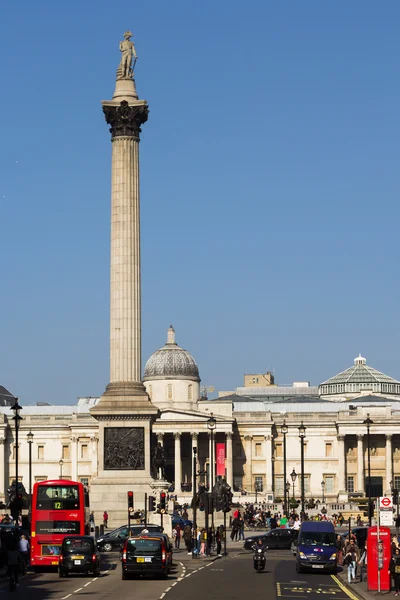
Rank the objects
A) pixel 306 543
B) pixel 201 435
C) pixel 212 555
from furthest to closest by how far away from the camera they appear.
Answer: pixel 201 435, pixel 212 555, pixel 306 543

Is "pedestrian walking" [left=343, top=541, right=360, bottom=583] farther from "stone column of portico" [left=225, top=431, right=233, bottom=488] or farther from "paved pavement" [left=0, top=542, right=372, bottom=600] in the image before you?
"stone column of portico" [left=225, top=431, right=233, bottom=488]

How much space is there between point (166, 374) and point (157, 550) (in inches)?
5272

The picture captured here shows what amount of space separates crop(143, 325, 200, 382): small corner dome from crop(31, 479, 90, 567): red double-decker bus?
414 ft

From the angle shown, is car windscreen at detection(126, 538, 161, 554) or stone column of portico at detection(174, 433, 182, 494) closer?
car windscreen at detection(126, 538, 161, 554)

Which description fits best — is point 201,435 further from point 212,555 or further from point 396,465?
point 212,555

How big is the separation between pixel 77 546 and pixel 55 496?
18.5 ft

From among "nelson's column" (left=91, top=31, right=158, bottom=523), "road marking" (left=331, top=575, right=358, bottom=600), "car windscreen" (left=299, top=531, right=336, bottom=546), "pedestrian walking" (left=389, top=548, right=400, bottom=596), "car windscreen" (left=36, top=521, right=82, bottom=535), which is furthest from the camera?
"nelson's column" (left=91, top=31, right=158, bottom=523)

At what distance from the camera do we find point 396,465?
628ft

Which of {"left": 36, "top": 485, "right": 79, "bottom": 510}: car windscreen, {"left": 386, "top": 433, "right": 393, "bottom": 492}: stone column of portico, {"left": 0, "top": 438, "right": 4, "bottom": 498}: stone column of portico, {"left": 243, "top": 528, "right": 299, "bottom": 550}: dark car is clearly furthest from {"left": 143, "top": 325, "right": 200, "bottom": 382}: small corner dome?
{"left": 36, "top": 485, "right": 79, "bottom": 510}: car windscreen

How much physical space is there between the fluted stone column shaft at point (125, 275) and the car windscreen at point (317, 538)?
41728 mm

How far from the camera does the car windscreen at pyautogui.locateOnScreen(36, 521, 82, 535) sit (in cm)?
6875

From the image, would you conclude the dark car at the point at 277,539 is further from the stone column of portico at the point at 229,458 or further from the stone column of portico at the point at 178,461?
the stone column of portico at the point at 229,458

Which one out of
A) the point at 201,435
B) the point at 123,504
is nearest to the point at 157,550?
the point at 123,504

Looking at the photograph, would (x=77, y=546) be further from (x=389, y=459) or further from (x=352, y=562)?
(x=389, y=459)
